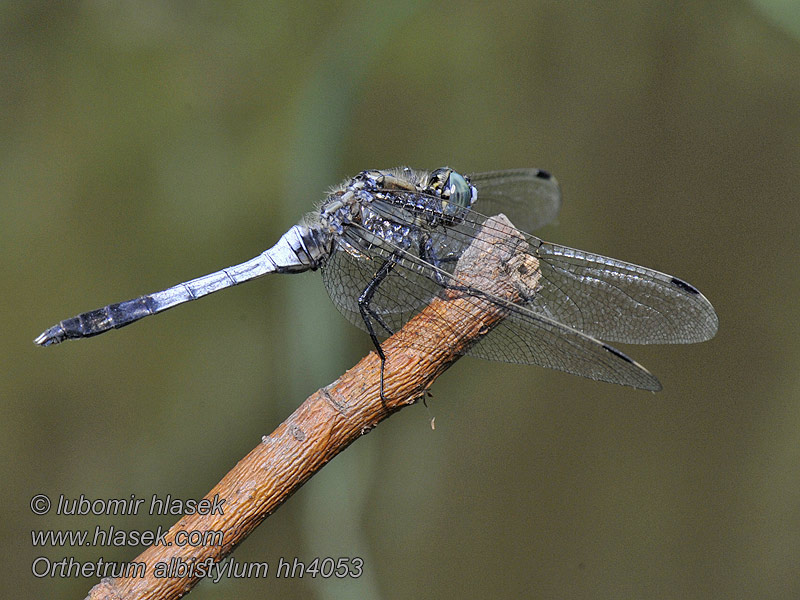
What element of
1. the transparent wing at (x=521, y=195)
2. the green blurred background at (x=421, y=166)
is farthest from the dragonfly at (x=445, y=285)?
the green blurred background at (x=421, y=166)

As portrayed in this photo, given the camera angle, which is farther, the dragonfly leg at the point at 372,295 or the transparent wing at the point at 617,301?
the dragonfly leg at the point at 372,295

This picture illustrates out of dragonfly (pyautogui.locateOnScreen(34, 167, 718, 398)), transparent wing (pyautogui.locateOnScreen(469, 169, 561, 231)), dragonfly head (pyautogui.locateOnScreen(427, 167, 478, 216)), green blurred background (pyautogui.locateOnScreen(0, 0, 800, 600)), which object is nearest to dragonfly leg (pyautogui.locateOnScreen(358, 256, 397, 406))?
dragonfly (pyautogui.locateOnScreen(34, 167, 718, 398))

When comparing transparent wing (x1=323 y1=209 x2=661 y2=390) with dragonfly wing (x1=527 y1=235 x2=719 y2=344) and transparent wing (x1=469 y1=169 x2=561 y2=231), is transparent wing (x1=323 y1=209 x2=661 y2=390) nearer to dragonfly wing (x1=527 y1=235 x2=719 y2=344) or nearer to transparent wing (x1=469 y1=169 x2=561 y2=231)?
dragonfly wing (x1=527 y1=235 x2=719 y2=344)

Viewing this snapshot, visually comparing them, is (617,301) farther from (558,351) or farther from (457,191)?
(457,191)

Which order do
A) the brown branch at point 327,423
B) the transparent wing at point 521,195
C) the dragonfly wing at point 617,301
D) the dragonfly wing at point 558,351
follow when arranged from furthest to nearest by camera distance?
the transparent wing at point 521,195
the dragonfly wing at point 617,301
the dragonfly wing at point 558,351
the brown branch at point 327,423

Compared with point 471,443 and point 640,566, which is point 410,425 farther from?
point 640,566

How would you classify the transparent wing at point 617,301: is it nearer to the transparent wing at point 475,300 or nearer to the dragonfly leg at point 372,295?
the transparent wing at point 475,300

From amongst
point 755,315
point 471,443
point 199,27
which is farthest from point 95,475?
point 755,315
